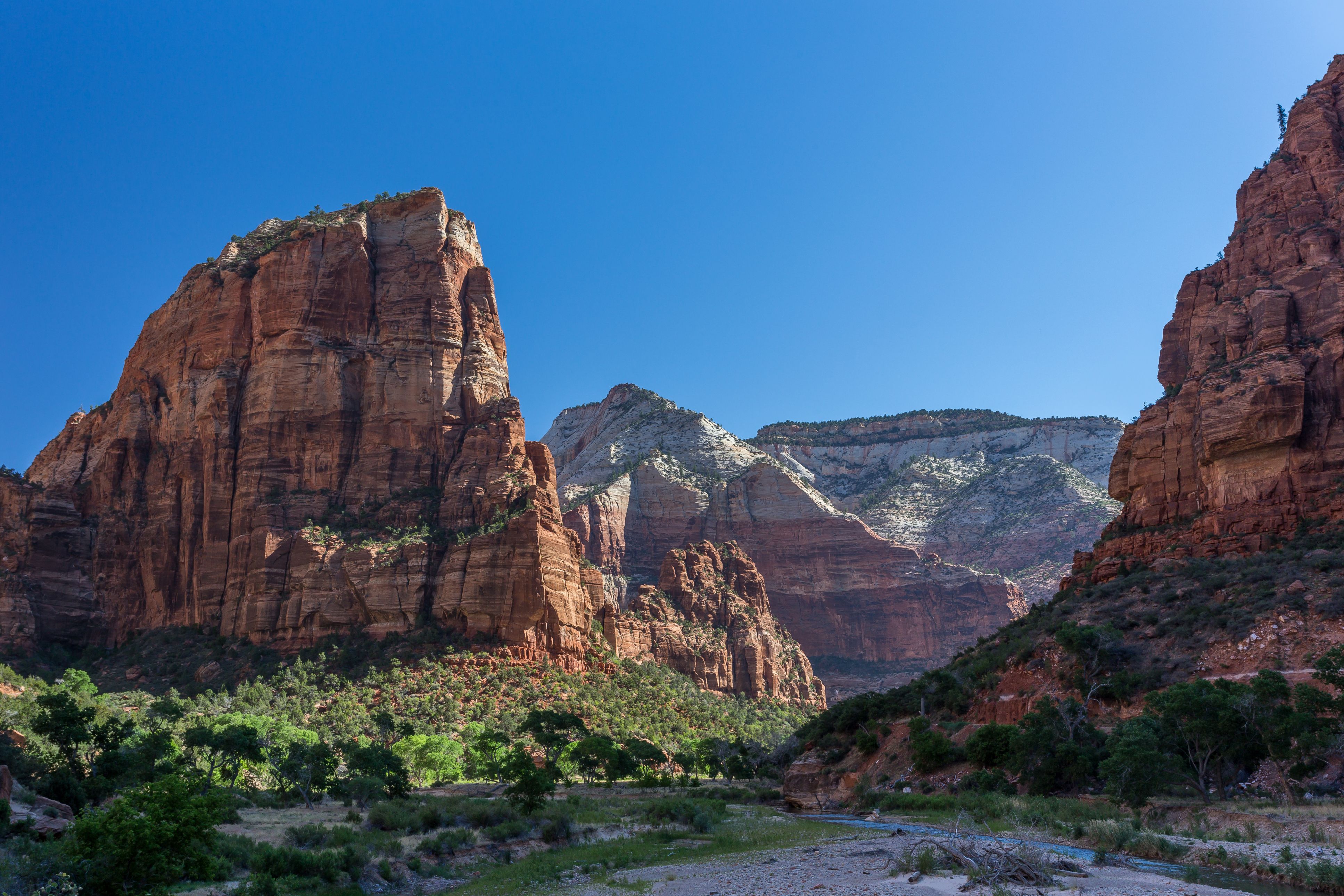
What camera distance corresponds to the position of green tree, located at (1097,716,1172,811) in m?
29.9

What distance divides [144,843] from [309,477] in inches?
2898

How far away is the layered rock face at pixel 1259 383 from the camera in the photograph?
51188 millimetres

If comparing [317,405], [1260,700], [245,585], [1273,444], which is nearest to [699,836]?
[1260,700]

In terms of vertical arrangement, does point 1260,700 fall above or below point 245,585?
below

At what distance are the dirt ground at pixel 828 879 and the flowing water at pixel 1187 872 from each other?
0.69 m

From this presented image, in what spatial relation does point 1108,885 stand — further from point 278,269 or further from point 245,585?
Answer: point 278,269

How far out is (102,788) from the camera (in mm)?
34094

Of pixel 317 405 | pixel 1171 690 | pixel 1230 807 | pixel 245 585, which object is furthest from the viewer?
pixel 317 405

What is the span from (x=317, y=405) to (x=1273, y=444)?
7738 centimetres

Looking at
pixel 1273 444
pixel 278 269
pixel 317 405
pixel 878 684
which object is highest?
pixel 278 269

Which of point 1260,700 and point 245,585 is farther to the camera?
point 245,585

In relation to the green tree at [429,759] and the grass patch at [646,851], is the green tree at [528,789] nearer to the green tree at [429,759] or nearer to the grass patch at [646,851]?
the grass patch at [646,851]

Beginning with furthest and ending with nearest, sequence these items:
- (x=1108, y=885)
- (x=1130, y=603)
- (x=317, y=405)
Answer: (x=317, y=405) → (x=1130, y=603) → (x=1108, y=885)

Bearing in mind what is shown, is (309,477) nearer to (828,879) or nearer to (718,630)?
(718,630)
